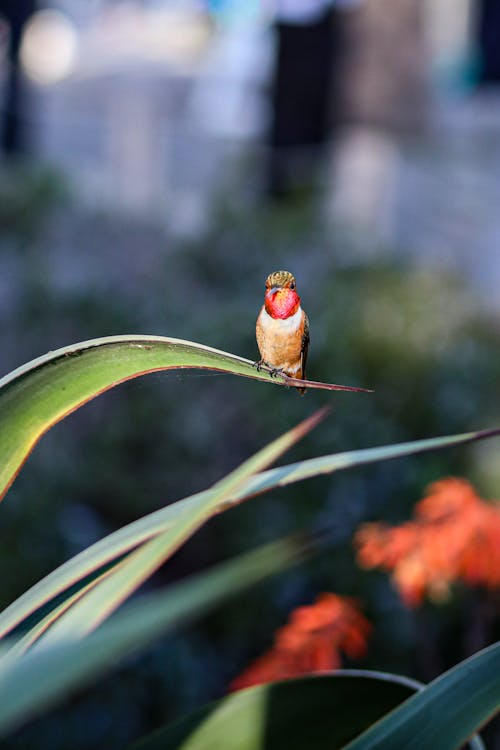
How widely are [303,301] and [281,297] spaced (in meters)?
6.35

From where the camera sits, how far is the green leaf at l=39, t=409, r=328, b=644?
102cm

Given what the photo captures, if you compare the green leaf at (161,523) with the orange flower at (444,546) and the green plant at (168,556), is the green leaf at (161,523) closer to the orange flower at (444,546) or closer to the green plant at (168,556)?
the green plant at (168,556)

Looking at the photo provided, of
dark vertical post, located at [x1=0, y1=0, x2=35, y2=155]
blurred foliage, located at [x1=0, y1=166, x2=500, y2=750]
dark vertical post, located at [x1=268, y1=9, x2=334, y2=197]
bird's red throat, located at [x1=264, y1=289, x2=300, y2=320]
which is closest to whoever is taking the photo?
bird's red throat, located at [x1=264, y1=289, x2=300, y2=320]

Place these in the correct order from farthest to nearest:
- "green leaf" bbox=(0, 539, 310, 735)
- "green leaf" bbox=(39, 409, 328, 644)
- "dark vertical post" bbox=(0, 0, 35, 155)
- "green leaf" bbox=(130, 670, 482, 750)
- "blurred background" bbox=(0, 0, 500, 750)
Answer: "dark vertical post" bbox=(0, 0, 35, 155), "blurred background" bbox=(0, 0, 500, 750), "green leaf" bbox=(130, 670, 482, 750), "green leaf" bbox=(39, 409, 328, 644), "green leaf" bbox=(0, 539, 310, 735)

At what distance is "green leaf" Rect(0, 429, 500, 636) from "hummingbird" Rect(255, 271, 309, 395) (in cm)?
17

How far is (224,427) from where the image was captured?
19.4 ft

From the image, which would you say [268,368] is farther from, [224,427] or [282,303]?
[224,427]

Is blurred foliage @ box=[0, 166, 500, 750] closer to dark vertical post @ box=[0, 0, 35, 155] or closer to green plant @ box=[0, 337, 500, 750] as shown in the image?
green plant @ box=[0, 337, 500, 750]

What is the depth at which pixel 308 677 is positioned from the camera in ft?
4.75

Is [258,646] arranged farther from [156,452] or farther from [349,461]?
[349,461]

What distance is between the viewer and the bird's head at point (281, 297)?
2.93ft

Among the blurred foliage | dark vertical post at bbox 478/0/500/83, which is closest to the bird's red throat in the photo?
the blurred foliage

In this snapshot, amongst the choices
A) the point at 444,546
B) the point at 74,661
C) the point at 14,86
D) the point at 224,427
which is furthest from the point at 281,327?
the point at 14,86

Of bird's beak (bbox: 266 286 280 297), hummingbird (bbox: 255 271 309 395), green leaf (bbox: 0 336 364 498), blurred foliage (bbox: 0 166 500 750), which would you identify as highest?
bird's beak (bbox: 266 286 280 297)
